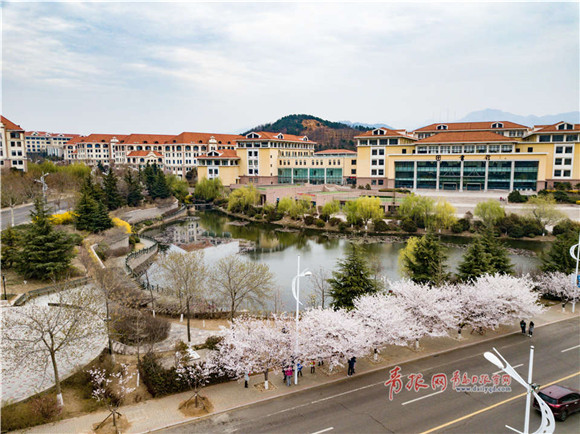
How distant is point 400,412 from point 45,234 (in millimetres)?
17622

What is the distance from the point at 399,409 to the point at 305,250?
72.0ft

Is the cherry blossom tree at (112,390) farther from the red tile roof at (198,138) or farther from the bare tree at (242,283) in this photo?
the red tile roof at (198,138)

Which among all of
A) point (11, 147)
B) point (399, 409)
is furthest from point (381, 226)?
point (11, 147)

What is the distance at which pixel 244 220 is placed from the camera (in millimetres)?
46500

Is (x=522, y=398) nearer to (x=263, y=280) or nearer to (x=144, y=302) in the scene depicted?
(x=263, y=280)

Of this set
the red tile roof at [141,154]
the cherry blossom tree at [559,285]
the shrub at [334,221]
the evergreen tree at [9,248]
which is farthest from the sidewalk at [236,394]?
the red tile roof at [141,154]

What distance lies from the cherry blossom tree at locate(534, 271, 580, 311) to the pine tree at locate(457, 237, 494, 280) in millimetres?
2114

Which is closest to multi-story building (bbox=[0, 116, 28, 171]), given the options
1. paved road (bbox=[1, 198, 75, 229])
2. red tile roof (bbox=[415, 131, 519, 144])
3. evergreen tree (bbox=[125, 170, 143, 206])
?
paved road (bbox=[1, 198, 75, 229])

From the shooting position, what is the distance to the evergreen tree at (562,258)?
1927 centimetres

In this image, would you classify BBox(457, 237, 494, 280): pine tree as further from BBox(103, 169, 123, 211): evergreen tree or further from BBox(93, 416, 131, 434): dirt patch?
BBox(103, 169, 123, 211): evergreen tree

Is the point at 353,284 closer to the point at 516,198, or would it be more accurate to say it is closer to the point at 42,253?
the point at 42,253

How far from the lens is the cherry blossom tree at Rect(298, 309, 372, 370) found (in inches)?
455

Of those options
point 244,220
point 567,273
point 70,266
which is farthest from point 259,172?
point 567,273

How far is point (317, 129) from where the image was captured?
395 ft
